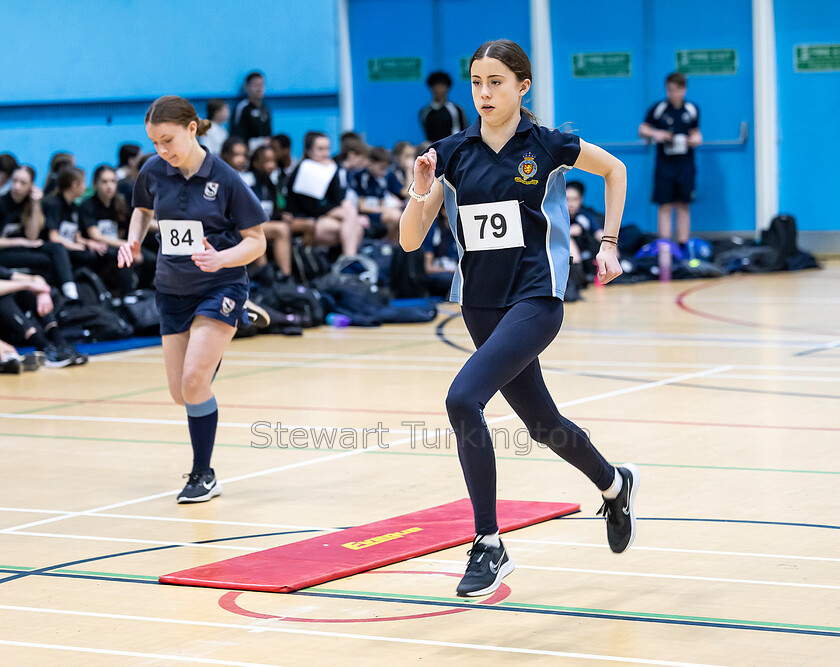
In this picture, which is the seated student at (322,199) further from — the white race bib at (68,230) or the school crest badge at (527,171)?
the school crest badge at (527,171)

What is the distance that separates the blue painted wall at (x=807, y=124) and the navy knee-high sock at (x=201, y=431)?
13529 mm

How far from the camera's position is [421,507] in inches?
228

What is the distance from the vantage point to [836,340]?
429 inches

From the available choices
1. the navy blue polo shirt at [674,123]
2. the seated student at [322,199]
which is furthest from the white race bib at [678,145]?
the seated student at [322,199]

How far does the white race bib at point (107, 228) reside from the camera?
12086 mm

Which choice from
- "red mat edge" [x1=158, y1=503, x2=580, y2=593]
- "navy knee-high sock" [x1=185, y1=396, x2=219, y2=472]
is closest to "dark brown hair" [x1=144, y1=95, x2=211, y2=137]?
"navy knee-high sock" [x1=185, y1=396, x2=219, y2=472]

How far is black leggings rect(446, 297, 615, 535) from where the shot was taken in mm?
4258

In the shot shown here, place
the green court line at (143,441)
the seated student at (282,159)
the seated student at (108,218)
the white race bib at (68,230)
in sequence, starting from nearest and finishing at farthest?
the green court line at (143,441) < the white race bib at (68,230) < the seated student at (108,218) < the seated student at (282,159)

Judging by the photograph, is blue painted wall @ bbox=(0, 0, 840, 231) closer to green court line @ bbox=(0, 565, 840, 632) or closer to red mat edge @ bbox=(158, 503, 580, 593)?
red mat edge @ bbox=(158, 503, 580, 593)

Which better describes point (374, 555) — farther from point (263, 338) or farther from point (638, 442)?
point (263, 338)

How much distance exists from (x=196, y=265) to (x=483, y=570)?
2440mm

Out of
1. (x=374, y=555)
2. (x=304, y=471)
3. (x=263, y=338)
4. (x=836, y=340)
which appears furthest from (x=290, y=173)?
(x=374, y=555)

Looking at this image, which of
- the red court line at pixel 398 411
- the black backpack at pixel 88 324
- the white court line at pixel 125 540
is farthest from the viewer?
the black backpack at pixel 88 324

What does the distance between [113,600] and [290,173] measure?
974cm
